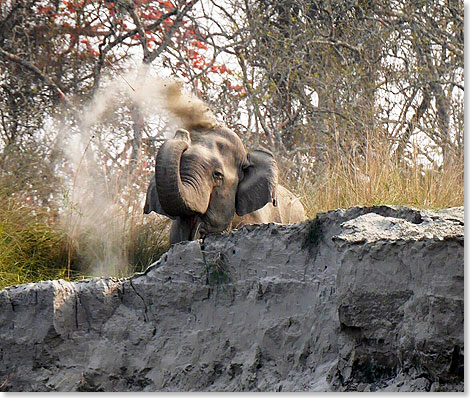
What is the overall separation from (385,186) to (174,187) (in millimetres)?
2631

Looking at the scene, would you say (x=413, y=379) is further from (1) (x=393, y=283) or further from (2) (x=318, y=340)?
(2) (x=318, y=340)

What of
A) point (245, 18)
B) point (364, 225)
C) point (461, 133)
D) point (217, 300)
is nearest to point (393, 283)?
point (364, 225)

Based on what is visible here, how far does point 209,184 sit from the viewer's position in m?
5.97

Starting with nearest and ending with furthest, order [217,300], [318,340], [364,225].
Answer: [364,225]
[318,340]
[217,300]

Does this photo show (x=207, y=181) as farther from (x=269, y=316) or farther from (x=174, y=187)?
(x=269, y=316)

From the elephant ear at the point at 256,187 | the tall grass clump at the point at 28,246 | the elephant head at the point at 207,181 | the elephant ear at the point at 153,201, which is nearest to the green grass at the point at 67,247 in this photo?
the tall grass clump at the point at 28,246

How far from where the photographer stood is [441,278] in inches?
122

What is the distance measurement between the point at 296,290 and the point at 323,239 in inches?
11.0

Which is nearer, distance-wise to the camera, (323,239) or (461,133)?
(323,239)

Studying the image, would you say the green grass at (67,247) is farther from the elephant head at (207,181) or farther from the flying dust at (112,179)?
the elephant head at (207,181)

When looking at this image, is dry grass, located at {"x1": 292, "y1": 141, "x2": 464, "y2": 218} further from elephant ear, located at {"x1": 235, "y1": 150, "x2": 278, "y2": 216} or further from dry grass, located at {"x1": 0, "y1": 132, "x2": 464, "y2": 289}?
elephant ear, located at {"x1": 235, "y1": 150, "x2": 278, "y2": 216}

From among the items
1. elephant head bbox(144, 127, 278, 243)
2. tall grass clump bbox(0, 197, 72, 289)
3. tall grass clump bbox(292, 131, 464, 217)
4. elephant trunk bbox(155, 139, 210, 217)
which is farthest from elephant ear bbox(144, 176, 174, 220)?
tall grass clump bbox(292, 131, 464, 217)

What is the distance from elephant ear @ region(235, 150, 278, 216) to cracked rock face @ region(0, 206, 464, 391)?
1.99 metres

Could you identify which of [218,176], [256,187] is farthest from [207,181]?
[256,187]
